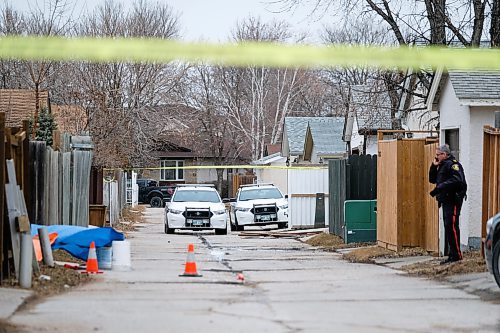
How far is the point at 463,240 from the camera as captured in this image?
672 inches

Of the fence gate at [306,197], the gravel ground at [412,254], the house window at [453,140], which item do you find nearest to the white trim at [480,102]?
the house window at [453,140]

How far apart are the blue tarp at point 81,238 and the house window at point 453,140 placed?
641 centimetres

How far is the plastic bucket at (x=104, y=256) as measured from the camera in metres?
14.9

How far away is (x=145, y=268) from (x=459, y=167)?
5328 mm

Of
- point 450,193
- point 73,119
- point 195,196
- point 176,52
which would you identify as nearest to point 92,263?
point 176,52

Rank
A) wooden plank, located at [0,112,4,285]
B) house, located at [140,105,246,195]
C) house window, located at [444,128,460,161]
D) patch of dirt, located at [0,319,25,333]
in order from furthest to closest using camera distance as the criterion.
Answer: house, located at [140,105,246,195] < house window, located at [444,128,460,161] < wooden plank, located at [0,112,4,285] < patch of dirt, located at [0,319,25,333]

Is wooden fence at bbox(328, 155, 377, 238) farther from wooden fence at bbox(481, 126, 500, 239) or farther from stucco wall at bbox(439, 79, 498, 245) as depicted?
wooden fence at bbox(481, 126, 500, 239)

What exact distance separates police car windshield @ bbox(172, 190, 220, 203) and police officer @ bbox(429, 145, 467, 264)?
52.0 feet

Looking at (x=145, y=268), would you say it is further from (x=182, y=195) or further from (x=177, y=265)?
(x=182, y=195)

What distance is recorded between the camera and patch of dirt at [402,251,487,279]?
564 inches

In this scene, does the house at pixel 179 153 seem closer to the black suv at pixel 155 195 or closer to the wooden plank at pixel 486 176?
the black suv at pixel 155 195

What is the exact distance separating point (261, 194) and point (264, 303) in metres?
22.3

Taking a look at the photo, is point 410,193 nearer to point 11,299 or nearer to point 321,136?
point 11,299

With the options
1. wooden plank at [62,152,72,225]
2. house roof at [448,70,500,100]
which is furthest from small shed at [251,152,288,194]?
house roof at [448,70,500,100]
